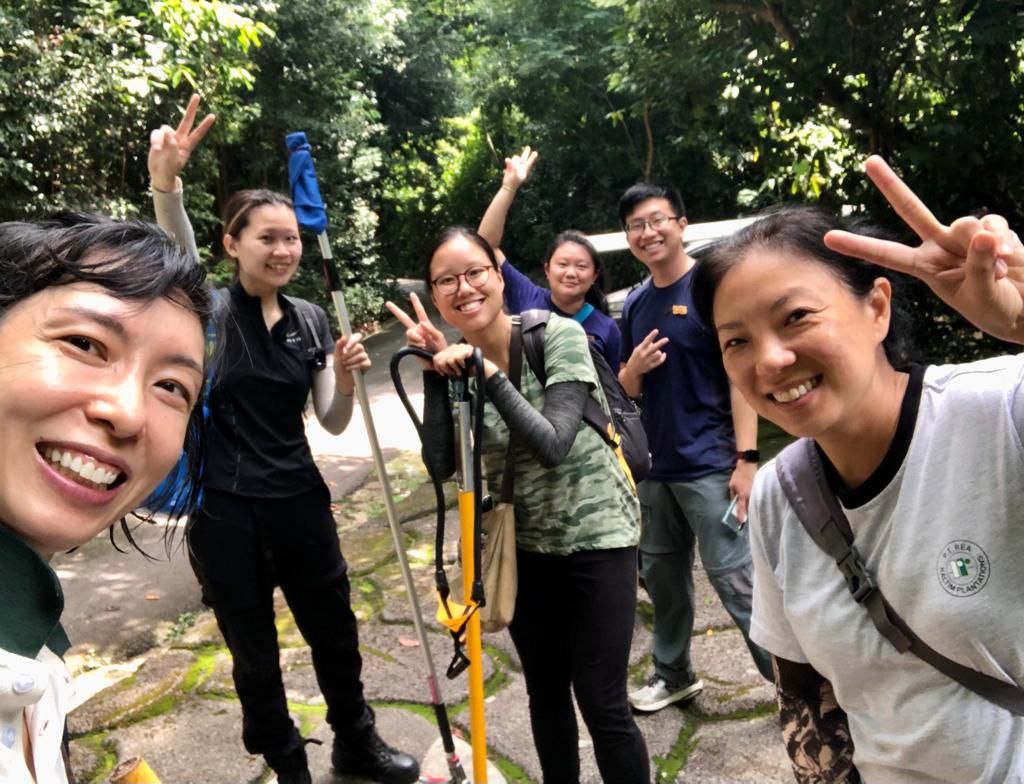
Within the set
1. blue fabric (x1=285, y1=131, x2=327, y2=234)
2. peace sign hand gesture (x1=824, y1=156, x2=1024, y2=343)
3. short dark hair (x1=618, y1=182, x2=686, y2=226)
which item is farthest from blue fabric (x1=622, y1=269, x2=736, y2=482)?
peace sign hand gesture (x1=824, y1=156, x2=1024, y2=343)

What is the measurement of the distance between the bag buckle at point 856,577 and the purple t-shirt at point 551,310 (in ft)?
7.17

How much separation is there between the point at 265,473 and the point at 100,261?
1.47 m

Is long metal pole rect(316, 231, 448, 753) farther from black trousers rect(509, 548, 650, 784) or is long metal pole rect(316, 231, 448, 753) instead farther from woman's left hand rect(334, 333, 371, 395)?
black trousers rect(509, 548, 650, 784)

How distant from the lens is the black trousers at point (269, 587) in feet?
8.03

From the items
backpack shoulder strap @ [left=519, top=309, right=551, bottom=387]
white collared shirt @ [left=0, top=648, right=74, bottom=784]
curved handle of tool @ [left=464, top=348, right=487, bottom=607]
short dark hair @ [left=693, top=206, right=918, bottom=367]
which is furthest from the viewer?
backpack shoulder strap @ [left=519, top=309, right=551, bottom=387]

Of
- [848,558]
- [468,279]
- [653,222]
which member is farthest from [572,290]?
[848,558]

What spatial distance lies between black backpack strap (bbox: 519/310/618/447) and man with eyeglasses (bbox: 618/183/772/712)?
70cm

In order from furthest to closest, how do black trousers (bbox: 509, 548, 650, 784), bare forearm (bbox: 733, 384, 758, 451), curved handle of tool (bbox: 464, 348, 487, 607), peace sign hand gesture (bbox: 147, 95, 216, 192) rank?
bare forearm (bbox: 733, 384, 758, 451) → peace sign hand gesture (bbox: 147, 95, 216, 192) → black trousers (bbox: 509, 548, 650, 784) → curved handle of tool (bbox: 464, 348, 487, 607)

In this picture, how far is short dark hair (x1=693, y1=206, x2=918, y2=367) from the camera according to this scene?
1350mm

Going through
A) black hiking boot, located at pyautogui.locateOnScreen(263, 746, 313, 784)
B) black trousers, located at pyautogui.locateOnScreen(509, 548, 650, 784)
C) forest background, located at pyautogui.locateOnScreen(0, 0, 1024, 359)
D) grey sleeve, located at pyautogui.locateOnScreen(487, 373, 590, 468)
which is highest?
forest background, located at pyautogui.locateOnScreen(0, 0, 1024, 359)

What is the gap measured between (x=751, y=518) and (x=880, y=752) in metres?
0.43

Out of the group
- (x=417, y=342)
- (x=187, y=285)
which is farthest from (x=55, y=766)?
(x=417, y=342)

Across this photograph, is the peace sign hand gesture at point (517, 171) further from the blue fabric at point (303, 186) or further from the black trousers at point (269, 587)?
the black trousers at point (269, 587)

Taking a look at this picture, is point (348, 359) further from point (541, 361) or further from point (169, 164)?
point (169, 164)
